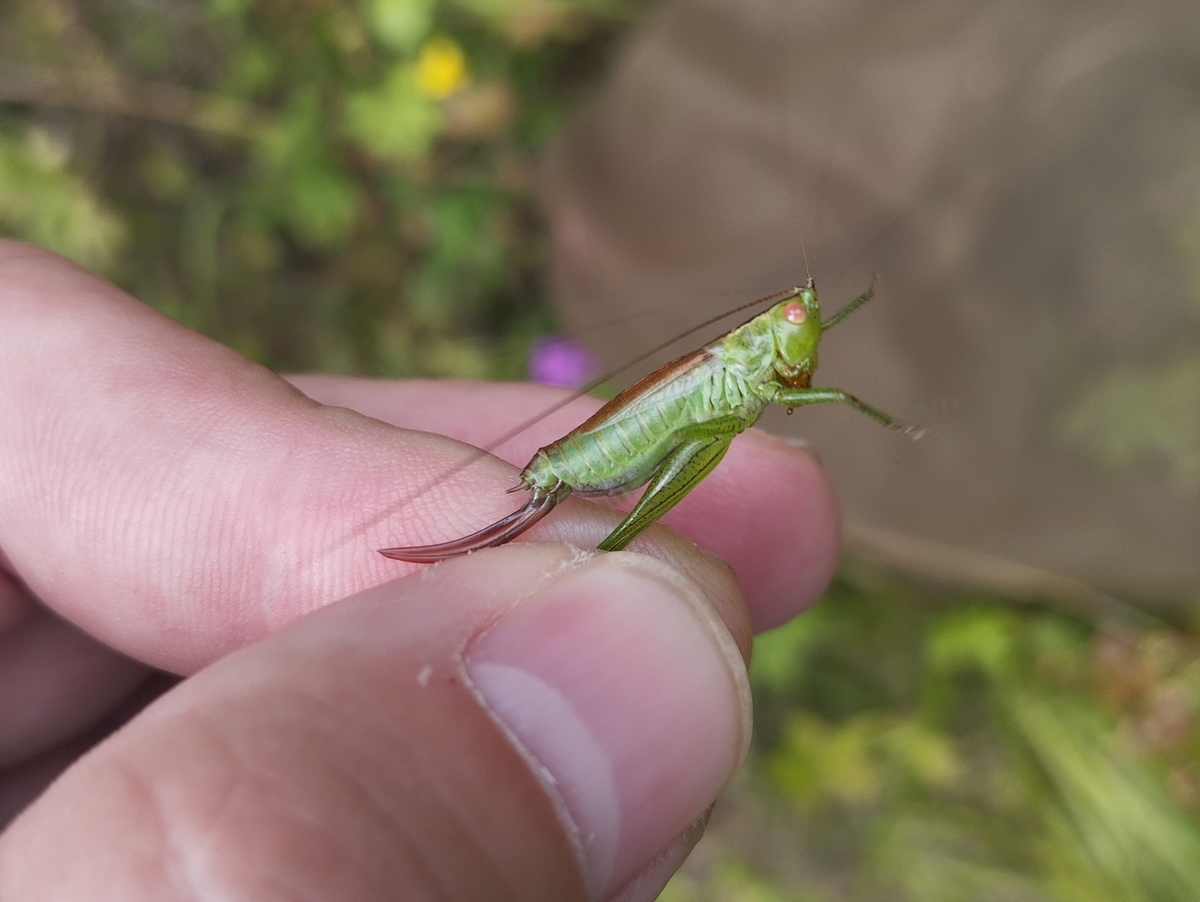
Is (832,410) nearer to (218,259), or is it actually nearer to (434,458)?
(434,458)

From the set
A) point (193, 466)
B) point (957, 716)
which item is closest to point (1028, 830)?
point (957, 716)

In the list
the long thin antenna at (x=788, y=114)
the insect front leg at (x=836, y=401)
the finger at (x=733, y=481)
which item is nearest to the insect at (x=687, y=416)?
the insect front leg at (x=836, y=401)

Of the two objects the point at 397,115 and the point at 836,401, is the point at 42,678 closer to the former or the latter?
the point at 836,401

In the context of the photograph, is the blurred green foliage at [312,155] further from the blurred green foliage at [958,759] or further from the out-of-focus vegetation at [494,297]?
the blurred green foliage at [958,759]

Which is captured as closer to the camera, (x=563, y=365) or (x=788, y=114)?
(x=788, y=114)

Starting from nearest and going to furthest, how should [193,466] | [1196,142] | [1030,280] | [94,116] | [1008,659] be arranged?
[193,466] → [1196,142] → [1030,280] → [1008,659] → [94,116]

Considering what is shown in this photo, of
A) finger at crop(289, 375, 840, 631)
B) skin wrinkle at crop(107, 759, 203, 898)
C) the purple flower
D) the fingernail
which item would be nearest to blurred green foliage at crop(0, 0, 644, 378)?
the purple flower

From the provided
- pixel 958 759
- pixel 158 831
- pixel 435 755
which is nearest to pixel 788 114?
pixel 958 759
